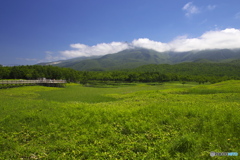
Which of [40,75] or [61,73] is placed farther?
[61,73]

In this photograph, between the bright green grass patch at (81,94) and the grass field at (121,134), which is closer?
the grass field at (121,134)

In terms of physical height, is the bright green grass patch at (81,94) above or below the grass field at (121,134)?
below

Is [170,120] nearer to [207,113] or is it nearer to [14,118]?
[207,113]

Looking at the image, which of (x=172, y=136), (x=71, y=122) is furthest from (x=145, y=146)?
(x=71, y=122)

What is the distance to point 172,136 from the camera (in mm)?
8781

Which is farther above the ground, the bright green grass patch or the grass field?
the grass field

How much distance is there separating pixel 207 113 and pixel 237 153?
471cm

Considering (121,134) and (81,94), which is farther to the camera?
(81,94)

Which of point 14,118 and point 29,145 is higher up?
point 14,118

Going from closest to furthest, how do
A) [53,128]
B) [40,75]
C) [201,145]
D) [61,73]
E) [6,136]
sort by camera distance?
[201,145] < [6,136] < [53,128] < [40,75] < [61,73]

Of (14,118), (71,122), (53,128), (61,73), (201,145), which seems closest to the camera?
(201,145)

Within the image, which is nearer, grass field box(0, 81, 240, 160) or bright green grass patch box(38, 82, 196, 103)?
grass field box(0, 81, 240, 160)

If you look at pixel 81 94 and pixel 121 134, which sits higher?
pixel 121 134

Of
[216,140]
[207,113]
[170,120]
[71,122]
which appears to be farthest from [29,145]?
[207,113]
